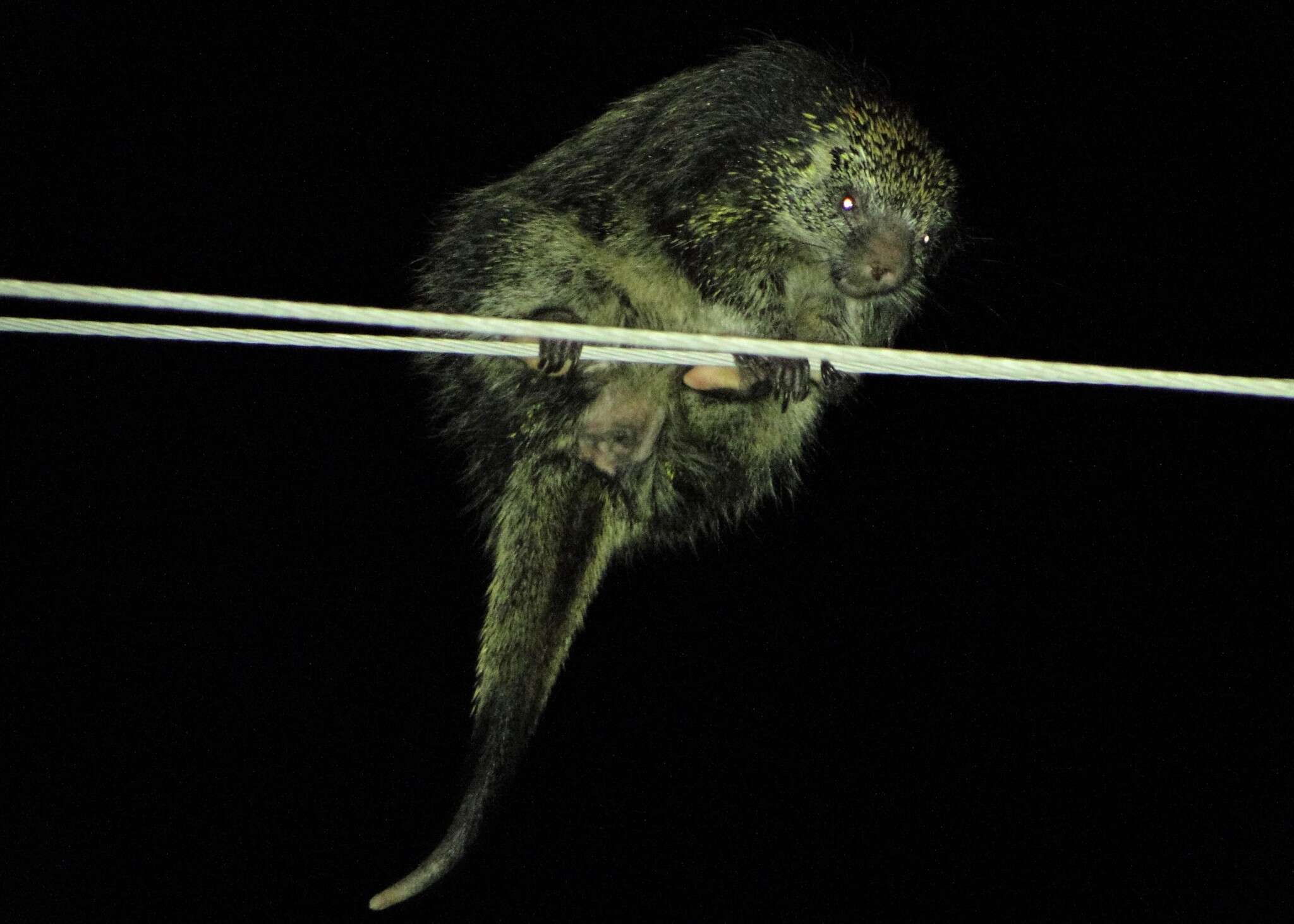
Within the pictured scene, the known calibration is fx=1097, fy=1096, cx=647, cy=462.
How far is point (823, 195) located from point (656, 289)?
0.41 m

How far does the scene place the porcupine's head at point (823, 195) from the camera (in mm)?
2236

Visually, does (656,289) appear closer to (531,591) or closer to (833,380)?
(833,380)

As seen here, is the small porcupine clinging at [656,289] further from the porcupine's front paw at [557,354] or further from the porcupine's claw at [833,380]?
the porcupine's front paw at [557,354]

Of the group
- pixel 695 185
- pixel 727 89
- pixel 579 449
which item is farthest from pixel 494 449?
pixel 727 89

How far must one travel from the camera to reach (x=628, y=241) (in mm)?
2357

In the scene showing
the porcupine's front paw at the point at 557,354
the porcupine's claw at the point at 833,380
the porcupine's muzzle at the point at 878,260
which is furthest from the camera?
the porcupine's muzzle at the point at 878,260

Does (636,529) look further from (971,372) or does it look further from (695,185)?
(971,372)

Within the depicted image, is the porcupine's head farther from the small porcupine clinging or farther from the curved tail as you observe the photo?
the curved tail

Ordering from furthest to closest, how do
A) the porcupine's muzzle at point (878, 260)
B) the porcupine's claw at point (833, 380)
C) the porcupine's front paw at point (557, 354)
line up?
the porcupine's muzzle at point (878, 260) → the porcupine's claw at point (833, 380) → the porcupine's front paw at point (557, 354)

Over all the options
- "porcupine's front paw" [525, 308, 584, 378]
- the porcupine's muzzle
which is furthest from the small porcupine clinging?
"porcupine's front paw" [525, 308, 584, 378]

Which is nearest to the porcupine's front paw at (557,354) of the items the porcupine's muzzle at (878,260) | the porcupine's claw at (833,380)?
the porcupine's claw at (833,380)

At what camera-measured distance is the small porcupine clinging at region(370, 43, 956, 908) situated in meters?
2.26

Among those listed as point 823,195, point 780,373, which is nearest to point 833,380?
point 780,373

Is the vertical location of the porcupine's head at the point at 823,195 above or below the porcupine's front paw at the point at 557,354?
above
